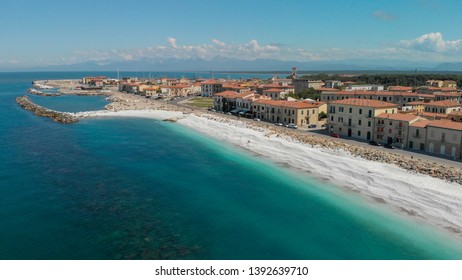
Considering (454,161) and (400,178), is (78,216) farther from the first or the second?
(454,161)

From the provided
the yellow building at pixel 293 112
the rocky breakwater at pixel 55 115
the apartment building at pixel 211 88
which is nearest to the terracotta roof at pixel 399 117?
the yellow building at pixel 293 112

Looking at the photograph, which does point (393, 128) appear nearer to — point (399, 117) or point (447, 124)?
point (399, 117)

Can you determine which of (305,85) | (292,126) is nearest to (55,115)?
(292,126)

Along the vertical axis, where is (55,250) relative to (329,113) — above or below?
below

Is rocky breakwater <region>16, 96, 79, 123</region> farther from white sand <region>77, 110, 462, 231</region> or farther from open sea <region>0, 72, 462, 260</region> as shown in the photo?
white sand <region>77, 110, 462, 231</region>

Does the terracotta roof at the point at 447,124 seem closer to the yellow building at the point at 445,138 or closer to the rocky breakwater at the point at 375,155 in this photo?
the yellow building at the point at 445,138

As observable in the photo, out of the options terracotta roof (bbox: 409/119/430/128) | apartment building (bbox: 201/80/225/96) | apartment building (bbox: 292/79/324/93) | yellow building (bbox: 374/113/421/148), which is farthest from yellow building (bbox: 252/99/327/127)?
apartment building (bbox: 201/80/225/96)
